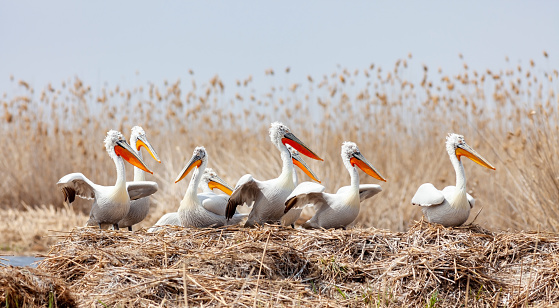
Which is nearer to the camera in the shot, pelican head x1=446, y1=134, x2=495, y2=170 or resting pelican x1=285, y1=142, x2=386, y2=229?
resting pelican x1=285, y1=142, x2=386, y2=229

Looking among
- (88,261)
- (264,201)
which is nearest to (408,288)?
(264,201)

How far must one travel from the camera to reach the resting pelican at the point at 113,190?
5.43m

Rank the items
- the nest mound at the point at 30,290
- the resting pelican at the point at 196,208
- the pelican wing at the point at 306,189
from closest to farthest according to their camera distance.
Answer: the nest mound at the point at 30,290, the pelican wing at the point at 306,189, the resting pelican at the point at 196,208

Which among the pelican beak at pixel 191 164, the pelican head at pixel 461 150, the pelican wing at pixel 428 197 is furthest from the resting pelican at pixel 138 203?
the pelican head at pixel 461 150

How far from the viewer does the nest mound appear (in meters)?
3.68

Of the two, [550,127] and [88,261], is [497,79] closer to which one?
[550,127]

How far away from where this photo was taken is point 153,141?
1255 centimetres

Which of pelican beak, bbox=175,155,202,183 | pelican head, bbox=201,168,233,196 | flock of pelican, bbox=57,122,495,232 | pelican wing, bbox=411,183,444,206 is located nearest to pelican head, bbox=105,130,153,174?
flock of pelican, bbox=57,122,495,232

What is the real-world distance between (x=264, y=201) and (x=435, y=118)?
5744 millimetres

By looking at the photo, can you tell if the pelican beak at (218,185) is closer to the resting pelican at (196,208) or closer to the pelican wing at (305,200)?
the resting pelican at (196,208)

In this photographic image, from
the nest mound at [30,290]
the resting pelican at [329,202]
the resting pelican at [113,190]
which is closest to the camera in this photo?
the nest mound at [30,290]

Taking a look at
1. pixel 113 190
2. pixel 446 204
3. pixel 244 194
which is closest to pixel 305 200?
pixel 244 194

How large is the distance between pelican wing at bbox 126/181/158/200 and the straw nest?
0.80 meters

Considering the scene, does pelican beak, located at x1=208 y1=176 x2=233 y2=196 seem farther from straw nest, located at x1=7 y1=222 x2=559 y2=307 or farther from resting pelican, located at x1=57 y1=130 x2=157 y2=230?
straw nest, located at x1=7 y1=222 x2=559 y2=307
